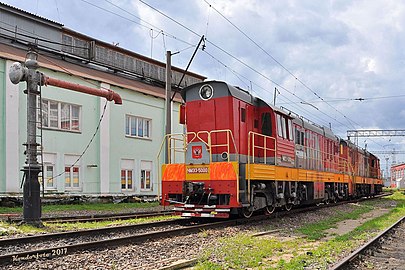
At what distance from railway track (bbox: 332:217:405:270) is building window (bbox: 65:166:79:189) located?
1563cm

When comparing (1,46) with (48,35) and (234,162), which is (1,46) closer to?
(48,35)

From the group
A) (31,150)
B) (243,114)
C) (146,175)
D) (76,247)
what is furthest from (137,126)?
(76,247)

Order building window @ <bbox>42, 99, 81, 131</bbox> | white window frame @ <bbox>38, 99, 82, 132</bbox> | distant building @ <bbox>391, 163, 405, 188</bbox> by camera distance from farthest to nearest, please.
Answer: distant building @ <bbox>391, 163, 405, 188</bbox>, building window @ <bbox>42, 99, 81, 131</bbox>, white window frame @ <bbox>38, 99, 82, 132</bbox>

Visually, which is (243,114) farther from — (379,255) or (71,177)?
(71,177)

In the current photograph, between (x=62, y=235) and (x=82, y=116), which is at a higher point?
(x=82, y=116)

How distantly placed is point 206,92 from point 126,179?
13293mm

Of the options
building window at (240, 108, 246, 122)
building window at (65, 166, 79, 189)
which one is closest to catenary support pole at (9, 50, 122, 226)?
building window at (240, 108, 246, 122)

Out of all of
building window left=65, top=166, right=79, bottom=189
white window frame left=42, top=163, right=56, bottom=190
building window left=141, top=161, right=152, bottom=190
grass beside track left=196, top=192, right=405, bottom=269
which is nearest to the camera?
grass beside track left=196, top=192, right=405, bottom=269

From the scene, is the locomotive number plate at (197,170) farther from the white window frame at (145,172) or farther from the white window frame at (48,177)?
the white window frame at (145,172)

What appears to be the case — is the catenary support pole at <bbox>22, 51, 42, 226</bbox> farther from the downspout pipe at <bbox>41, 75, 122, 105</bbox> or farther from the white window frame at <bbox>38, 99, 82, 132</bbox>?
the white window frame at <bbox>38, 99, 82, 132</bbox>

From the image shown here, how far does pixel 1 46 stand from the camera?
19.0 m

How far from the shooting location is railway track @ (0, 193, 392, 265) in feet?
22.3

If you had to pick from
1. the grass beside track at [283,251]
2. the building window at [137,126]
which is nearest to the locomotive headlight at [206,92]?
the grass beside track at [283,251]

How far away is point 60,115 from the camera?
21.1 meters
